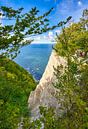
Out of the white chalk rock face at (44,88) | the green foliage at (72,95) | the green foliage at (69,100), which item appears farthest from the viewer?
the white chalk rock face at (44,88)

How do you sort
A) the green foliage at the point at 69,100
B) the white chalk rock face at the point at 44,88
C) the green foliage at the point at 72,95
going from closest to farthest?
the green foliage at the point at 69,100 → the green foliage at the point at 72,95 → the white chalk rock face at the point at 44,88

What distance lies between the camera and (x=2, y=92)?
14.9 metres

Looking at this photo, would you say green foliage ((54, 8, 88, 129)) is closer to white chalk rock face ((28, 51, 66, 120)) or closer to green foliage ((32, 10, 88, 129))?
green foliage ((32, 10, 88, 129))

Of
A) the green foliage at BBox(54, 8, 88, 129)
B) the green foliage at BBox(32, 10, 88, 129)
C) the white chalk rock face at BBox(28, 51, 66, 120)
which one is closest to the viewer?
the green foliage at BBox(32, 10, 88, 129)

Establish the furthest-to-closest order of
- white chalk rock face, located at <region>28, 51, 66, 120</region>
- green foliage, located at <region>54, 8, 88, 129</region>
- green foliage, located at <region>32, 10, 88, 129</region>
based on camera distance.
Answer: white chalk rock face, located at <region>28, 51, 66, 120</region> < green foliage, located at <region>54, 8, 88, 129</region> < green foliage, located at <region>32, 10, 88, 129</region>

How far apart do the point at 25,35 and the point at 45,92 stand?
1688cm

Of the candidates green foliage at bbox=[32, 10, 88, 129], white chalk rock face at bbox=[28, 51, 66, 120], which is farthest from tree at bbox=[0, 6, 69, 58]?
white chalk rock face at bbox=[28, 51, 66, 120]

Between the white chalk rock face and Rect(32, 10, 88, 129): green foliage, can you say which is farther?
the white chalk rock face

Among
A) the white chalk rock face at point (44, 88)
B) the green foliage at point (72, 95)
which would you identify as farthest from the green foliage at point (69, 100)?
the white chalk rock face at point (44, 88)

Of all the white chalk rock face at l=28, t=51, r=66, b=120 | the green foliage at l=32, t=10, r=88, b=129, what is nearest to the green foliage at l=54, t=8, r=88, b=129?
the green foliage at l=32, t=10, r=88, b=129

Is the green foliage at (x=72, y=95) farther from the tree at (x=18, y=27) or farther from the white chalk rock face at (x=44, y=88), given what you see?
the white chalk rock face at (x=44, y=88)

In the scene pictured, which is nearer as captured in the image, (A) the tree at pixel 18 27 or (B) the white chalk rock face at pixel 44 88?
(A) the tree at pixel 18 27

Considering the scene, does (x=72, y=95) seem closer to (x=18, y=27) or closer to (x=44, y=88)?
(x=18, y=27)

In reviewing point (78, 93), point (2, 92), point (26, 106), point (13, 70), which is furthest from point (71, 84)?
point (13, 70)
